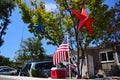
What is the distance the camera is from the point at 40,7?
21.8m

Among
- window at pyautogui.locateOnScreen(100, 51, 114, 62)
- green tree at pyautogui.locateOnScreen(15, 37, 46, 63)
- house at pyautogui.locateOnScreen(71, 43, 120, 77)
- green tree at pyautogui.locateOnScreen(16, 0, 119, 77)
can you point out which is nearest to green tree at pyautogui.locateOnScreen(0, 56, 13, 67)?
green tree at pyautogui.locateOnScreen(15, 37, 46, 63)

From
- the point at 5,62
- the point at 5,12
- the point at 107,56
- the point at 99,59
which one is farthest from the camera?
the point at 5,62

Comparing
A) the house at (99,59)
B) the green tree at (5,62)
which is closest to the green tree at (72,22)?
the house at (99,59)

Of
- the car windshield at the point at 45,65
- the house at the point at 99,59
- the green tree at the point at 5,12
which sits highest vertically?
the green tree at the point at 5,12

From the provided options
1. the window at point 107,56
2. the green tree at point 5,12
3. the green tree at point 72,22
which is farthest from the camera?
the green tree at point 5,12

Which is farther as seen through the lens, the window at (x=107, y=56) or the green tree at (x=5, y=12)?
the green tree at (x=5, y=12)

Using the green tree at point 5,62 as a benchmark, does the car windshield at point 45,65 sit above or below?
below

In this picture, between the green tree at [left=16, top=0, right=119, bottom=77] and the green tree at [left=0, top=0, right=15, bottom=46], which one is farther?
the green tree at [left=0, top=0, right=15, bottom=46]

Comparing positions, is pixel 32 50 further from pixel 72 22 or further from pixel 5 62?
pixel 72 22

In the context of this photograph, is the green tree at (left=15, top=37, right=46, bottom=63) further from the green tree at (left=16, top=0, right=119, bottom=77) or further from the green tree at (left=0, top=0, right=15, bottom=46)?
the green tree at (left=16, top=0, right=119, bottom=77)

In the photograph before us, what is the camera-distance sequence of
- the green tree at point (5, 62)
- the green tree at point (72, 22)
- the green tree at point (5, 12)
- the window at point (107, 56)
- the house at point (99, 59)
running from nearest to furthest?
the green tree at point (72, 22) < the house at point (99, 59) < the window at point (107, 56) < the green tree at point (5, 12) < the green tree at point (5, 62)

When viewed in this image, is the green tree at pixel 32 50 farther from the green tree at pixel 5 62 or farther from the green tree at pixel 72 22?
the green tree at pixel 72 22

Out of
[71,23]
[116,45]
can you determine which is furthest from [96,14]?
[116,45]

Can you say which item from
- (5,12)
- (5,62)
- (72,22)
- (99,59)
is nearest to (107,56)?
(99,59)
